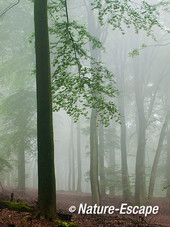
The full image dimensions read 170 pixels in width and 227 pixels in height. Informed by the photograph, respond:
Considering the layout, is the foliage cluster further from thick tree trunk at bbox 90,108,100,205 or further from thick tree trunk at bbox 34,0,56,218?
thick tree trunk at bbox 90,108,100,205

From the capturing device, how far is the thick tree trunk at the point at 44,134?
663 cm

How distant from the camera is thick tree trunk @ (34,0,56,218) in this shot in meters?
6.63

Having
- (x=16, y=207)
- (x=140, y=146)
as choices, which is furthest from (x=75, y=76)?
(x=140, y=146)

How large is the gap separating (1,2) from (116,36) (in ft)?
29.2

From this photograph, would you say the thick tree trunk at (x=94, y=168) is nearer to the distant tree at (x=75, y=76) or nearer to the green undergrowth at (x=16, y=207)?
the distant tree at (x=75, y=76)

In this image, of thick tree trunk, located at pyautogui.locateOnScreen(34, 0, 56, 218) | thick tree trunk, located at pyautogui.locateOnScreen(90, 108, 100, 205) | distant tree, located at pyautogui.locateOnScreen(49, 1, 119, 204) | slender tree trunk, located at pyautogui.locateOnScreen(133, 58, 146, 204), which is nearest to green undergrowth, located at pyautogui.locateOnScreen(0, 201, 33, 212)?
thick tree trunk, located at pyautogui.locateOnScreen(34, 0, 56, 218)

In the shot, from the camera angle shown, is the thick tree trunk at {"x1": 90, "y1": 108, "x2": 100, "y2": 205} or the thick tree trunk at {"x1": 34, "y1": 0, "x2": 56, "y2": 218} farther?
the thick tree trunk at {"x1": 90, "y1": 108, "x2": 100, "y2": 205}

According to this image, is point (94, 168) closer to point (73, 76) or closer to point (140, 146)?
point (140, 146)

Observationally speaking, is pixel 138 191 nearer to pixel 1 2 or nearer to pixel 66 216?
pixel 66 216

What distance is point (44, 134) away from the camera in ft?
22.0

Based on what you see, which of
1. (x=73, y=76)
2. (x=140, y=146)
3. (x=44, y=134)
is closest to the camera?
(x=44, y=134)

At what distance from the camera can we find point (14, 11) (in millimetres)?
17844

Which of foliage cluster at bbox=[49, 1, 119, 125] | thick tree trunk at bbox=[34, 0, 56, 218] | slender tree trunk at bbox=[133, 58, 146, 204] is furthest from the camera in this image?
slender tree trunk at bbox=[133, 58, 146, 204]

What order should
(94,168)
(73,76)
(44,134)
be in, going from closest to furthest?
1. (44,134)
2. (73,76)
3. (94,168)
